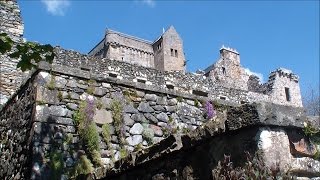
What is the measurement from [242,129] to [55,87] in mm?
4091

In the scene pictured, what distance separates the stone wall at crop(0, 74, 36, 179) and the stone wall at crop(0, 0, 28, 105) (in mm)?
5393

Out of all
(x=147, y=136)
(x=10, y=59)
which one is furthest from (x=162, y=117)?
(x=10, y=59)

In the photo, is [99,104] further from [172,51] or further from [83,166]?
[172,51]

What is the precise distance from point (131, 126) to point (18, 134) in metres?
1.76

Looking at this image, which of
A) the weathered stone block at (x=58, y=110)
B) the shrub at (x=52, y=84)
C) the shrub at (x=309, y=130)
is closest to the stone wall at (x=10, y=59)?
the shrub at (x=52, y=84)

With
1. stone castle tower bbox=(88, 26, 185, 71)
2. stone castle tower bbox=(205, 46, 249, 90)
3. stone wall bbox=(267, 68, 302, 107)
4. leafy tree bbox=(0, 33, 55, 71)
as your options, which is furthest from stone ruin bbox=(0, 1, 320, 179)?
stone castle tower bbox=(88, 26, 185, 71)

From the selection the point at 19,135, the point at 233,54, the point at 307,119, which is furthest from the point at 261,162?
the point at 233,54

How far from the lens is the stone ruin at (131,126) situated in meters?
2.87

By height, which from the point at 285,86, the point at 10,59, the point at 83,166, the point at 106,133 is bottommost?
the point at 83,166

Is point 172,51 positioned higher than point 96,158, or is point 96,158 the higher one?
point 172,51

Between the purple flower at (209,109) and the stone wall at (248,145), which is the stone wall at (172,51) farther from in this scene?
the stone wall at (248,145)

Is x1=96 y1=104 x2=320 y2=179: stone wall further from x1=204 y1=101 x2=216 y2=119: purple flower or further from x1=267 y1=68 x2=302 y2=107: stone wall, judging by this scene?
x1=267 y1=68 x2=302 y2=107: stone wall

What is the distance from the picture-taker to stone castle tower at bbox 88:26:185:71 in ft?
150

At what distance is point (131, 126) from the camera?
6.77 meters
